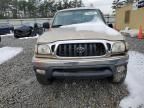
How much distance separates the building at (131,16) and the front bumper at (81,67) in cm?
1296

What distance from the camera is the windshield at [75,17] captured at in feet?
17.0

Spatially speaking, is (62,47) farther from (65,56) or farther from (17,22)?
(17,22)

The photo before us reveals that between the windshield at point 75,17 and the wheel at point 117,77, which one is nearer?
the wheel at point 117,77

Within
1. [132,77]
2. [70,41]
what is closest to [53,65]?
[70,41]

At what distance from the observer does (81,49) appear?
3412 millimetres

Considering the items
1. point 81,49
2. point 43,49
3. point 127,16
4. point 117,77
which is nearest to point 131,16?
point 127,16

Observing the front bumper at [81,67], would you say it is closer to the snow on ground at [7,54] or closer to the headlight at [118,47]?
the headlight at [118,47]

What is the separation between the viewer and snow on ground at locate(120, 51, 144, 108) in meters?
3.44

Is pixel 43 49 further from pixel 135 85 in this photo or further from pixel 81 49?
pixel 135 85

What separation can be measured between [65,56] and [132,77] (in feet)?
6.31

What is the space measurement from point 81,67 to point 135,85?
144cm

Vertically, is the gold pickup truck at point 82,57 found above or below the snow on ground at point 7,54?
above

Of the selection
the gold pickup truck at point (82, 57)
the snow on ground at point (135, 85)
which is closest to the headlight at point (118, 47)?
the gold pickup truck at point (82, 57)

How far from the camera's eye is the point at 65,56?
3.45 meters
